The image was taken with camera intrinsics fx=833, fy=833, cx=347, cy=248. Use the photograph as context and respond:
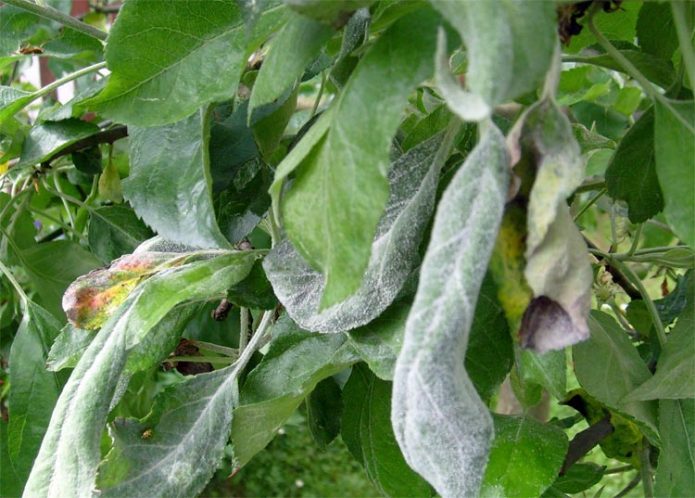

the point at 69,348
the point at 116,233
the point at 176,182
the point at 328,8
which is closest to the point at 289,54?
the point at 328,8

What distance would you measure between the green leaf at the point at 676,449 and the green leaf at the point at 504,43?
0.27m

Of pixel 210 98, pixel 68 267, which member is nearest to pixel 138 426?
pixel 210 98

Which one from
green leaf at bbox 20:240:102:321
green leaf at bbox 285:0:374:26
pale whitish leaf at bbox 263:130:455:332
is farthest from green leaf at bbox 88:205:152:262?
green leaf at bbox 285:0:374:26

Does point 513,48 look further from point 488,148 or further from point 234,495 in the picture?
point 234,495

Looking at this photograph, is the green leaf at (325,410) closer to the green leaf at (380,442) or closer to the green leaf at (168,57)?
the green leaf at (380,442)

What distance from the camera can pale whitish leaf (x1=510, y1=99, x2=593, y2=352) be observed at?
0.26 meters

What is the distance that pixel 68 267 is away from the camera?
0.72 m

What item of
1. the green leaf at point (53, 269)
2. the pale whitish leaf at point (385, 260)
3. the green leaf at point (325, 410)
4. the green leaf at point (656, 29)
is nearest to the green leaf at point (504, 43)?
the pale whitish leaf at point (385, 260)

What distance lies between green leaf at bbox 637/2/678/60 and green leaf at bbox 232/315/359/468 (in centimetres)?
24

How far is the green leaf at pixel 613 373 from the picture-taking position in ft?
1.50

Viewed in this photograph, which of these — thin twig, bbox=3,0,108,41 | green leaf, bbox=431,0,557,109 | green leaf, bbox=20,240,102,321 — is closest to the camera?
green leaf, bbox=431,0,557,109

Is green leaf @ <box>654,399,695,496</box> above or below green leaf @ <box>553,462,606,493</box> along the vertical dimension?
above

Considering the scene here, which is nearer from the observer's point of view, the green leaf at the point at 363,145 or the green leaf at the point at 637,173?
the green leaf at the point at 363,145

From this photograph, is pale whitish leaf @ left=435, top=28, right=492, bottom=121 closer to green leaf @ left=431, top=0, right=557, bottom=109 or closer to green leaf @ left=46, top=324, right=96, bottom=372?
green leaf @ left=431, top=0, right=557, bottom=109
